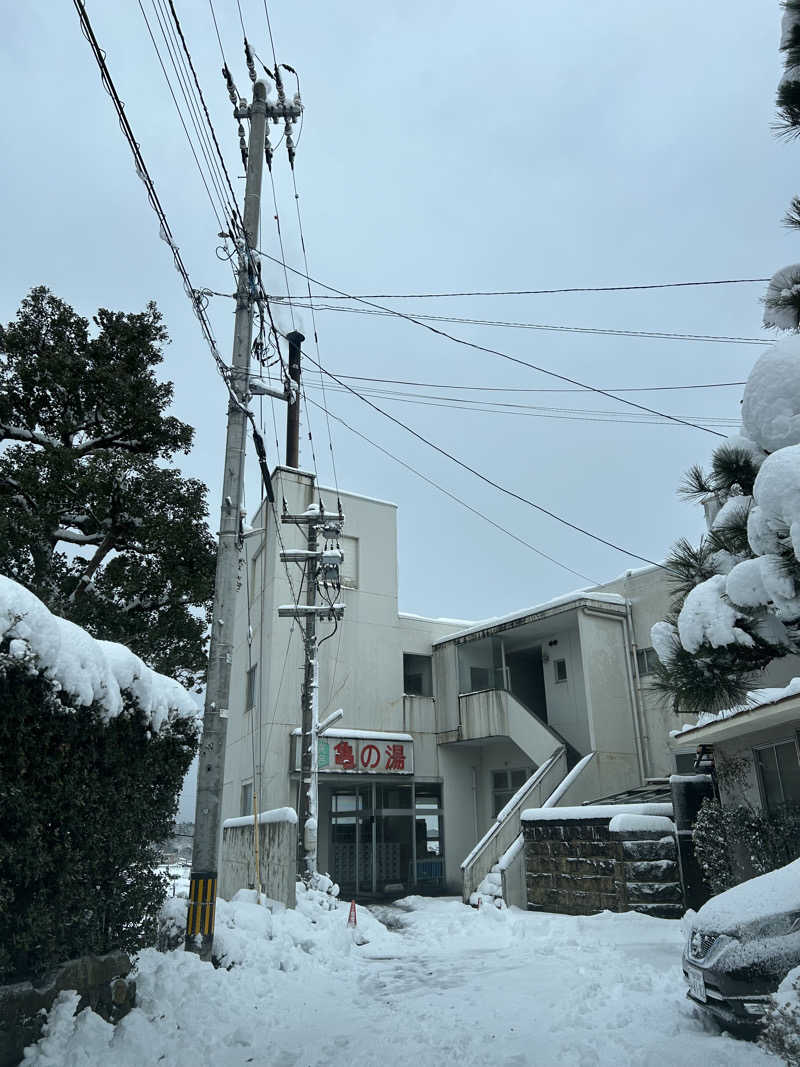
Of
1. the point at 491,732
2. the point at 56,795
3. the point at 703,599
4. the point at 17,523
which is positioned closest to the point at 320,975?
the point at 56,795

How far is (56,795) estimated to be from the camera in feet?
17.9

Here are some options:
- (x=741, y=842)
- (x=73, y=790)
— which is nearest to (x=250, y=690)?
(x=741, y=842)

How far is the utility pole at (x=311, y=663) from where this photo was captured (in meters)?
14.4

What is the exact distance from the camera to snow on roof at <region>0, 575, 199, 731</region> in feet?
16.9

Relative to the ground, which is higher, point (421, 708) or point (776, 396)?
point (421, 708)

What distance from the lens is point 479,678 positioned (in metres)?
22.4

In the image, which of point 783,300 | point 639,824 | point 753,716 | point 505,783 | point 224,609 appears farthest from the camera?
point 505,783

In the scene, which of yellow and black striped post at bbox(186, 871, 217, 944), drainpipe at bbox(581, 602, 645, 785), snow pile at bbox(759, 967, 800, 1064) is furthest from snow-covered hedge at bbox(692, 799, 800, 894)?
yellow and black striped post at bbox(186, 871, 217, 944)

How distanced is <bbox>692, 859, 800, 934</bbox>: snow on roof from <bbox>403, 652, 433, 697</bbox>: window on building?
1643 centimetres

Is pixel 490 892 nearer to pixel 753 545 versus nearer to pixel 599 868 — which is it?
pixel 599 868

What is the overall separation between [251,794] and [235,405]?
12.6m

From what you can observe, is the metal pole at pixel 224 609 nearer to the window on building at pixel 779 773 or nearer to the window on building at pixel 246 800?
the window on building at pixel 779 773

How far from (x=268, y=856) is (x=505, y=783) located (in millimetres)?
9126

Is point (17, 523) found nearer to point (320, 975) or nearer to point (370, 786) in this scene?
point (320, 975)
